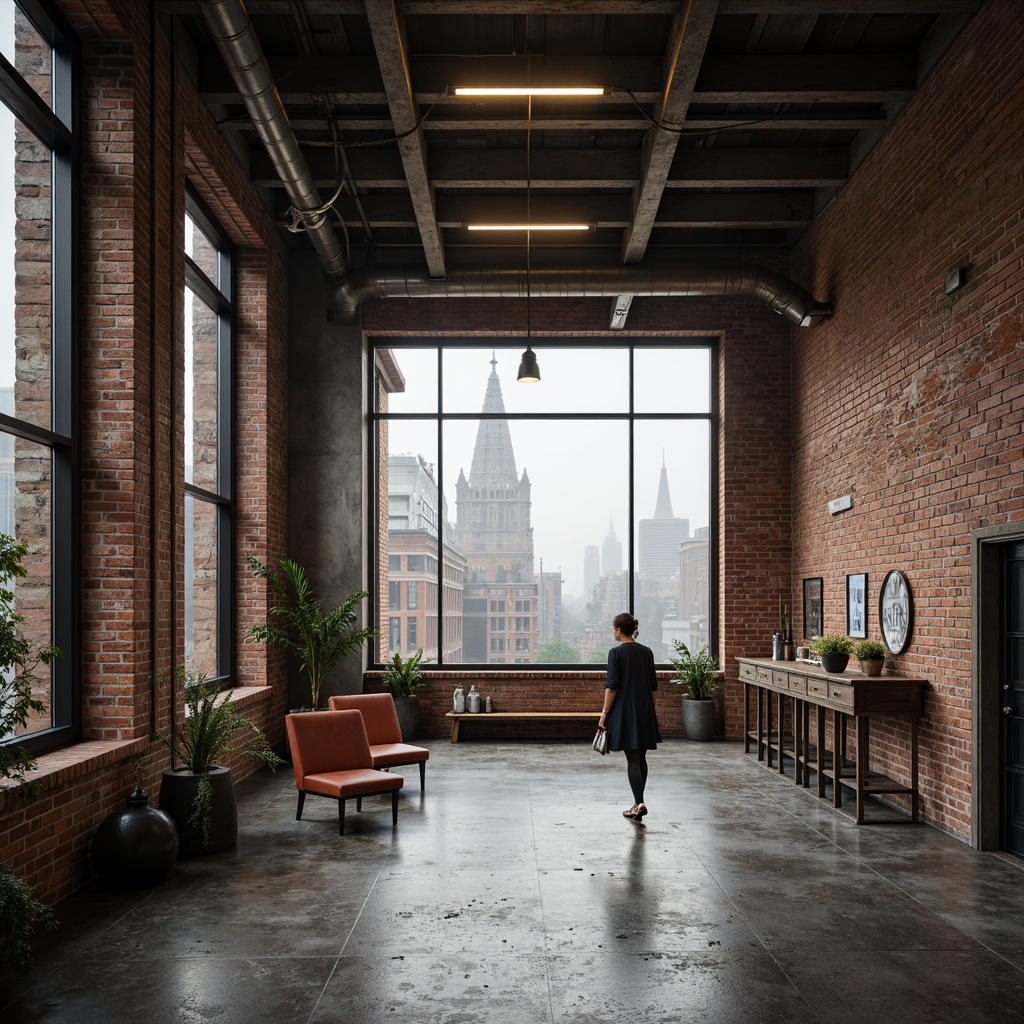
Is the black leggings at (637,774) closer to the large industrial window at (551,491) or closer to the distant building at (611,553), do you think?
the large industrial window at (551,491)

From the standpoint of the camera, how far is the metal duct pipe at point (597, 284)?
989cm

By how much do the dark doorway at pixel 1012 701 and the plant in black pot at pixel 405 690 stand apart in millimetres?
6326

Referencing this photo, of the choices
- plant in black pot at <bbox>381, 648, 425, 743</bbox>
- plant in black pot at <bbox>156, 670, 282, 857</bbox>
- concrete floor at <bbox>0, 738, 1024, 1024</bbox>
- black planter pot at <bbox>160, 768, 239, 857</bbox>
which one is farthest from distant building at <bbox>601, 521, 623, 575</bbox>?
black planter pot at <bbox>160, 768, 239, 857</bbox>

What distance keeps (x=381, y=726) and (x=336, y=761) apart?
1.20 m

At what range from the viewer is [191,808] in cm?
592

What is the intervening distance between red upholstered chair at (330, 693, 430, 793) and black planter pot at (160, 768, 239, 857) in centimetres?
187

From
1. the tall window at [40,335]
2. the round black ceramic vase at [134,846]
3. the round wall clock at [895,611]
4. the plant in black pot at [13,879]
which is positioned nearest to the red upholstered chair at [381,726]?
the round black ceramic vase at [134,846]

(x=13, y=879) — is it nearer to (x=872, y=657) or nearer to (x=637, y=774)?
(x=637, y=774)

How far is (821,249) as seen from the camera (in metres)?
9.87

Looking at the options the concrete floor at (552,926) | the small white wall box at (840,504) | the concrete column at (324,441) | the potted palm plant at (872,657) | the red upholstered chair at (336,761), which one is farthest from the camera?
A: the concrete column at (324,441)

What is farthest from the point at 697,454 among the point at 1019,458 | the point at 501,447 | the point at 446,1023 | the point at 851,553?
the point at 446,1023

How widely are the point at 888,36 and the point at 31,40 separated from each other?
5853 mm

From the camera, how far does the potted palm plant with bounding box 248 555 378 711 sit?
31.8 feet

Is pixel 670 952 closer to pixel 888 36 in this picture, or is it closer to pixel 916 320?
pixel 916 320
